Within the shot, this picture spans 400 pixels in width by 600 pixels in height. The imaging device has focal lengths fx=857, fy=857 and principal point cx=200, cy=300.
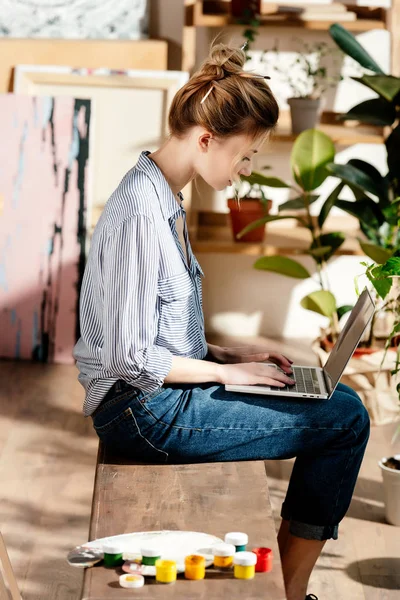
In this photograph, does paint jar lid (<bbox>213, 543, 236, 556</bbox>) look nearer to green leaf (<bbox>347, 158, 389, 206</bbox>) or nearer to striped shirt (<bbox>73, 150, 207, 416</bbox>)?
striped shirt (<bbox>73, 150, 207, 416</bbox>)

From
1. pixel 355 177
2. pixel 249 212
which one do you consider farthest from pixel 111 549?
pixel 249 212

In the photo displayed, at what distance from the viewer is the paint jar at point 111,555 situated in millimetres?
1444

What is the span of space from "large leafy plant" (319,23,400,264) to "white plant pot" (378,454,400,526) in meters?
1.00

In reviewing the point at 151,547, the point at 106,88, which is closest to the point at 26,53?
the point at 106,88

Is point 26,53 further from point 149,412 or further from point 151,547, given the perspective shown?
point 151,547

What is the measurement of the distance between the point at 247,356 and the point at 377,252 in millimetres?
1305

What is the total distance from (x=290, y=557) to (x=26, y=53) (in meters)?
2.92

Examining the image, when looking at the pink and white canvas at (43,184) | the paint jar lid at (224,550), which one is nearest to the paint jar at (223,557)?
the paint jar lid at (224,550)

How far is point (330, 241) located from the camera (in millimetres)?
3582

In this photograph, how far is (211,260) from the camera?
14.3 feet

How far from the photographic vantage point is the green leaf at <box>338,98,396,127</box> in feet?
11.3

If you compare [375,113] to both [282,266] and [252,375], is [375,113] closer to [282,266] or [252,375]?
[282,266]

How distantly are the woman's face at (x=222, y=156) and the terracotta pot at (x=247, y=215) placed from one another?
73.7 inches

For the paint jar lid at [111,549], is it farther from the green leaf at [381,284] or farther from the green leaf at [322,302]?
the green leaf at [322,302]
